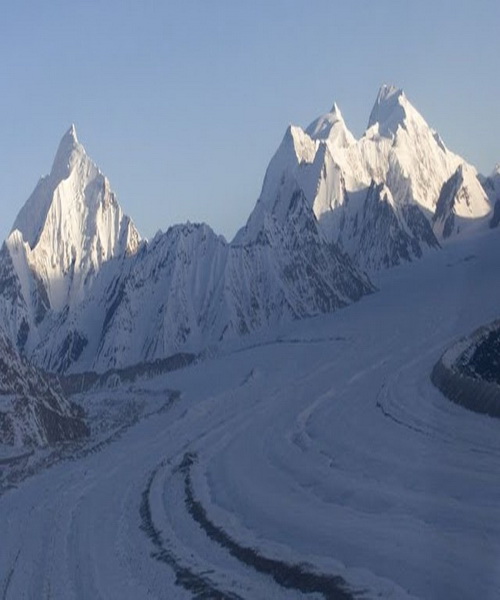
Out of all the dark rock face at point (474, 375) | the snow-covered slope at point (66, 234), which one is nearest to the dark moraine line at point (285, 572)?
the dark rock face at point (474, 375)

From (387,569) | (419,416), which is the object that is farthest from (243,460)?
(387,569)

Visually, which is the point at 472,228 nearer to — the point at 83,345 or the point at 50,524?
the point at 83,345

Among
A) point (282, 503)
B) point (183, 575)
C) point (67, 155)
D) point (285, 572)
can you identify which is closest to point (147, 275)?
point (67, 155)

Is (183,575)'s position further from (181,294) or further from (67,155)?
(67,155)

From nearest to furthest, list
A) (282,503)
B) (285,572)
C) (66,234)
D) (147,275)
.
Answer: (285,572)
(282,503)
(147,275)
(66,234)

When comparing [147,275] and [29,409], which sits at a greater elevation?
[147,275]

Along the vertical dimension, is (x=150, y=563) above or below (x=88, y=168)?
below
